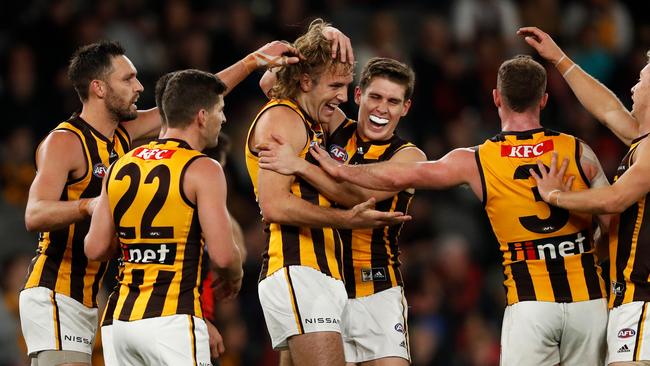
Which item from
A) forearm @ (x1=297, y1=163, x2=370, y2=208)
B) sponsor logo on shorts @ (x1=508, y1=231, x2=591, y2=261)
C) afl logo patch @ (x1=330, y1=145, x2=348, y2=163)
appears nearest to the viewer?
forearm @ (x1=297, y1=163, x2=370, y2=208)

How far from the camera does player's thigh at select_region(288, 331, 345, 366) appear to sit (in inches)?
241

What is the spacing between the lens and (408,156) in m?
6.91

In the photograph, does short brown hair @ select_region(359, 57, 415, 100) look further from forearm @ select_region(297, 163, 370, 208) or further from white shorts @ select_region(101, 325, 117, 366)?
white shorts @ select_region(101, 325, 117, 366)

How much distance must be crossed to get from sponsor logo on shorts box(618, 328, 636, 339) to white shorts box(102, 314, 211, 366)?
7.82ft

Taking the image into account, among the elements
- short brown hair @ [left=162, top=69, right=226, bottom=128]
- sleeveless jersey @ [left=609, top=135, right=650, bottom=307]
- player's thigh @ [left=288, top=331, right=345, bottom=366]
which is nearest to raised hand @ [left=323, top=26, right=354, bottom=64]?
short brown hair @ [left=162, top=69, right=226, bottom=128]

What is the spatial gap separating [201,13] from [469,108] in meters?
3.58

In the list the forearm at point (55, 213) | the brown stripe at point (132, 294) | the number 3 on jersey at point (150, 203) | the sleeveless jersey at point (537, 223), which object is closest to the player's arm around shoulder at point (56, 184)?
the forearm at point (55, 213)

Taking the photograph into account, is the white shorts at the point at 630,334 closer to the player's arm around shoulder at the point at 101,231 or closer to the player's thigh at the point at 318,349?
the player's thigh at the point at 318,349

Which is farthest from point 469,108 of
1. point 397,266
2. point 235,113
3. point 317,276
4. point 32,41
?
point 317,276

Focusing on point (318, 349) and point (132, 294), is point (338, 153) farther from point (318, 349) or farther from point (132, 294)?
point (132, 294)

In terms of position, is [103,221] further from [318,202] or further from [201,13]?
[201,13]

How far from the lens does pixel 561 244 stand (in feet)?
21.2

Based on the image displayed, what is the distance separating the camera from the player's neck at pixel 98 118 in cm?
695

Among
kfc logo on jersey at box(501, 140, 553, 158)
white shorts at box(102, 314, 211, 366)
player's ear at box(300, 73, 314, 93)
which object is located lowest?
white shorts at box(102, 314, 211, 366)
